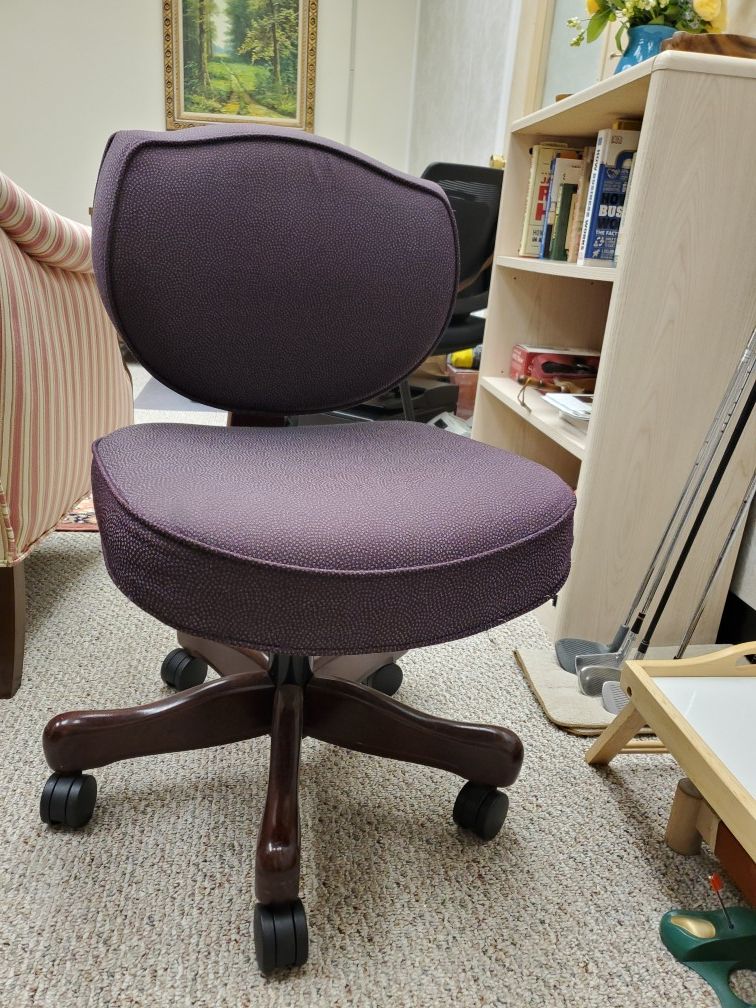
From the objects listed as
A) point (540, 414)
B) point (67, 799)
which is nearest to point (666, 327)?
point (540, 414)

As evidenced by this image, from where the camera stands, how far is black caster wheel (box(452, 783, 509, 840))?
0.90 metres

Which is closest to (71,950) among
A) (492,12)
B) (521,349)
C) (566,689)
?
(566,689)

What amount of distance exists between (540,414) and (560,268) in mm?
304

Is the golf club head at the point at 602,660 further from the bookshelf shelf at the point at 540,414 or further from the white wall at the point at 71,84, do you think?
the white wall at the point at 71,84

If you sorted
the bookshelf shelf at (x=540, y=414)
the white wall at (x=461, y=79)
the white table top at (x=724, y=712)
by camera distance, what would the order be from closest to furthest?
the white table top at (x=724, y=712) < the bookshelf shelf at (x=540, y=414) < the white wall at (x=461, y=79)

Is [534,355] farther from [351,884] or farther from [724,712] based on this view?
[351,884]

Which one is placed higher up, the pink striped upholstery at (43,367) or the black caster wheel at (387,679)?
the pink striped upholstery at (43,367)

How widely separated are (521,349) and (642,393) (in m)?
0.60

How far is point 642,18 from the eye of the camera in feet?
4.36

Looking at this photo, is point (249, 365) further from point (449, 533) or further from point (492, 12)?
point (492, 12)

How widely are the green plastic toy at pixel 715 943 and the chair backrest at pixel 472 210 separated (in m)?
1.73

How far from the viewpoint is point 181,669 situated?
1.15 m

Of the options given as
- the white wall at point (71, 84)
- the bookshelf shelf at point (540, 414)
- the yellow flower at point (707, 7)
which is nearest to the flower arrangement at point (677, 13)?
the yellow flower at point (707, 7)

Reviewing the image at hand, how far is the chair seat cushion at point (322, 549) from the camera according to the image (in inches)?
22.3
